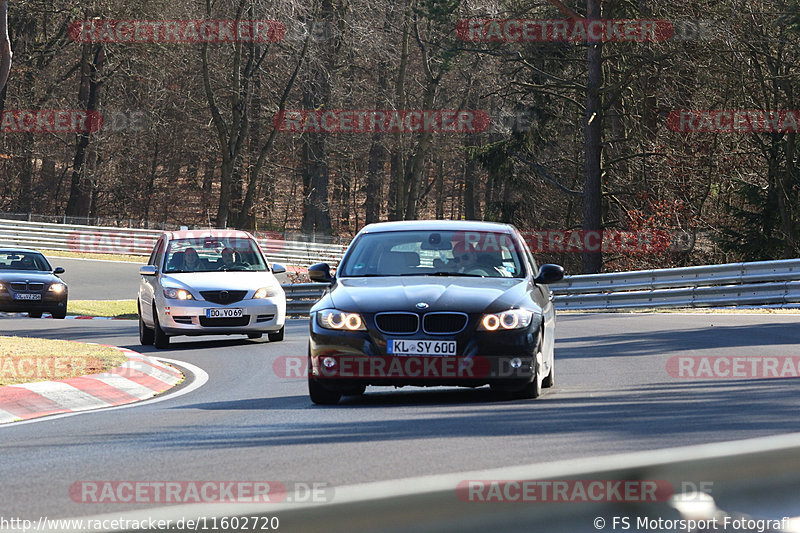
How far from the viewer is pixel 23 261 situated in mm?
28141

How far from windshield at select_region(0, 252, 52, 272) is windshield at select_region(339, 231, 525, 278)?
18.6 metres

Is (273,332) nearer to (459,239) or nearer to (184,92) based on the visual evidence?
(459,239)

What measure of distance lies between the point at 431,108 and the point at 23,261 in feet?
127

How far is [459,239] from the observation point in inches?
438

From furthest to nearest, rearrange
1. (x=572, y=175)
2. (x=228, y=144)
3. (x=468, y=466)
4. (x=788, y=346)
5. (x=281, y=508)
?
(x=228, y=144) < (x=572, y=175) < (x=788, y=346) < (x=468, y=466) < (x=281, y=508)

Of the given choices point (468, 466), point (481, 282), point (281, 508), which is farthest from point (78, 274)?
point (281, 508)

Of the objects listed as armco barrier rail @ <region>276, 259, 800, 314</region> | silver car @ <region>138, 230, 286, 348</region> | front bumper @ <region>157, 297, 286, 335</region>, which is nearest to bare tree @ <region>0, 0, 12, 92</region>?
silver car @ <region>138, 230, 286, 348</region>

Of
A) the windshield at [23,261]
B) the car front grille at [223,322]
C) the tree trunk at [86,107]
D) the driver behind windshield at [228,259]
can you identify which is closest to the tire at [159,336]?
the car front grille at [223,322]

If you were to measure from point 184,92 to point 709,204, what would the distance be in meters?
35.6

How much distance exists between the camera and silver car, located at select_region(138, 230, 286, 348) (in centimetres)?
1847

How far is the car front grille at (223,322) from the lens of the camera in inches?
727

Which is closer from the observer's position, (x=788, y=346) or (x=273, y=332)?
(x=788, y=346)

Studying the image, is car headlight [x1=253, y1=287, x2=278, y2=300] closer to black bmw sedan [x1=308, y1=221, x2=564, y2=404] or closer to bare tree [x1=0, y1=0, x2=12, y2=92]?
bare tree [x1=0, y1=0, x2=12, y2=92]

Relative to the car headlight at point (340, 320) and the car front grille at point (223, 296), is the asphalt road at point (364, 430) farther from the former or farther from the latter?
the car front grille at point (223, 296)
